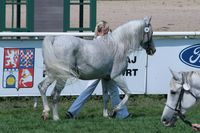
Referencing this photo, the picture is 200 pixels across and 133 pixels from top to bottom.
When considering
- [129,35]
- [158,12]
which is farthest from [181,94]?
[158,12]

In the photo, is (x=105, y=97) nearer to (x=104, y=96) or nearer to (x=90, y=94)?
(x=104, y=96)

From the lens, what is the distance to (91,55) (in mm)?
14164

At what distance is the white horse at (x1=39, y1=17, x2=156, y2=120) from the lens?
1386cm

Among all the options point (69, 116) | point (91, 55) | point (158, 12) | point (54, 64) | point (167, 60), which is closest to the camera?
point (54, 64)

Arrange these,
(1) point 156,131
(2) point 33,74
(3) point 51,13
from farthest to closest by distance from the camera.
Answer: (3) point 51,13 < (2) point 33,74 < (1) point 156,131

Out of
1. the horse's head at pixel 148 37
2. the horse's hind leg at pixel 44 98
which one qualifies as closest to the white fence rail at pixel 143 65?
the horse's head at pixel 148 37

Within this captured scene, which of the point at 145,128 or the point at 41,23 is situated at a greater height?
the point at 41,23

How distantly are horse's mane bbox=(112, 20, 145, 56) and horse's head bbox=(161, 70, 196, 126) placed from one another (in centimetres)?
346

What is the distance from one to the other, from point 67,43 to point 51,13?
238 inches

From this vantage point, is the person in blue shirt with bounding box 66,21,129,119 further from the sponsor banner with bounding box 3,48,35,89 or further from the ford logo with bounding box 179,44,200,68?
the ford logo with bounding box 179,44,200,68

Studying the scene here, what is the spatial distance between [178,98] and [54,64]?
346 cm

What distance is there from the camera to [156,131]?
12961 mm

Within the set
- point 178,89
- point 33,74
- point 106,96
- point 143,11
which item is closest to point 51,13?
point 33,74

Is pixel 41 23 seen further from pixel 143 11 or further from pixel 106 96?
pixel 143 11
